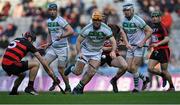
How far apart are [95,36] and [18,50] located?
5.74ft

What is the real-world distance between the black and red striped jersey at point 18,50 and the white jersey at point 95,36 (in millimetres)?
1227

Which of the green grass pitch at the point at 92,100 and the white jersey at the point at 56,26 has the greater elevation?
the white jersey at the point at 56,26

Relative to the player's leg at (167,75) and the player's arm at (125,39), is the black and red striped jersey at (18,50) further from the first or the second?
the player's leg at (167,75)

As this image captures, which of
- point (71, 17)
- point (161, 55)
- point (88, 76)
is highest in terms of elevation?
point (88, 76)

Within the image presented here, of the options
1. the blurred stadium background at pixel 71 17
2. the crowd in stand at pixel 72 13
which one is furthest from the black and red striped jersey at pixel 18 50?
the crowd in stand at pixel 72 13

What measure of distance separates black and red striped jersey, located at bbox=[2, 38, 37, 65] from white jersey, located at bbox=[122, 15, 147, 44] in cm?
296

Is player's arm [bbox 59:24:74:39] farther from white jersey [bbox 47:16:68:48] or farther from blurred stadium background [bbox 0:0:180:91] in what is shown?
blurred stadium background [bbox 0:0:180:91]

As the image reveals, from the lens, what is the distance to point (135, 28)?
56.6ft

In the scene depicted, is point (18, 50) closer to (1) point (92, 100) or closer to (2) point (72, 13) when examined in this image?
(1) point (92, 100)

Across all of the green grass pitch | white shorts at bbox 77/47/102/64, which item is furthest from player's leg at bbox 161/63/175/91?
the green grass pitch

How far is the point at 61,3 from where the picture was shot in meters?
26.1

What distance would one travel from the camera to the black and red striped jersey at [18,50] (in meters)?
15.3

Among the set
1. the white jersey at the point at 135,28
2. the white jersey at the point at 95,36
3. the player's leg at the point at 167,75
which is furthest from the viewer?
the player's leg at the point at 167,75

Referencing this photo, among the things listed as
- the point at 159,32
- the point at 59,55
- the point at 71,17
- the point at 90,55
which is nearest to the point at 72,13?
the point at 71,17
